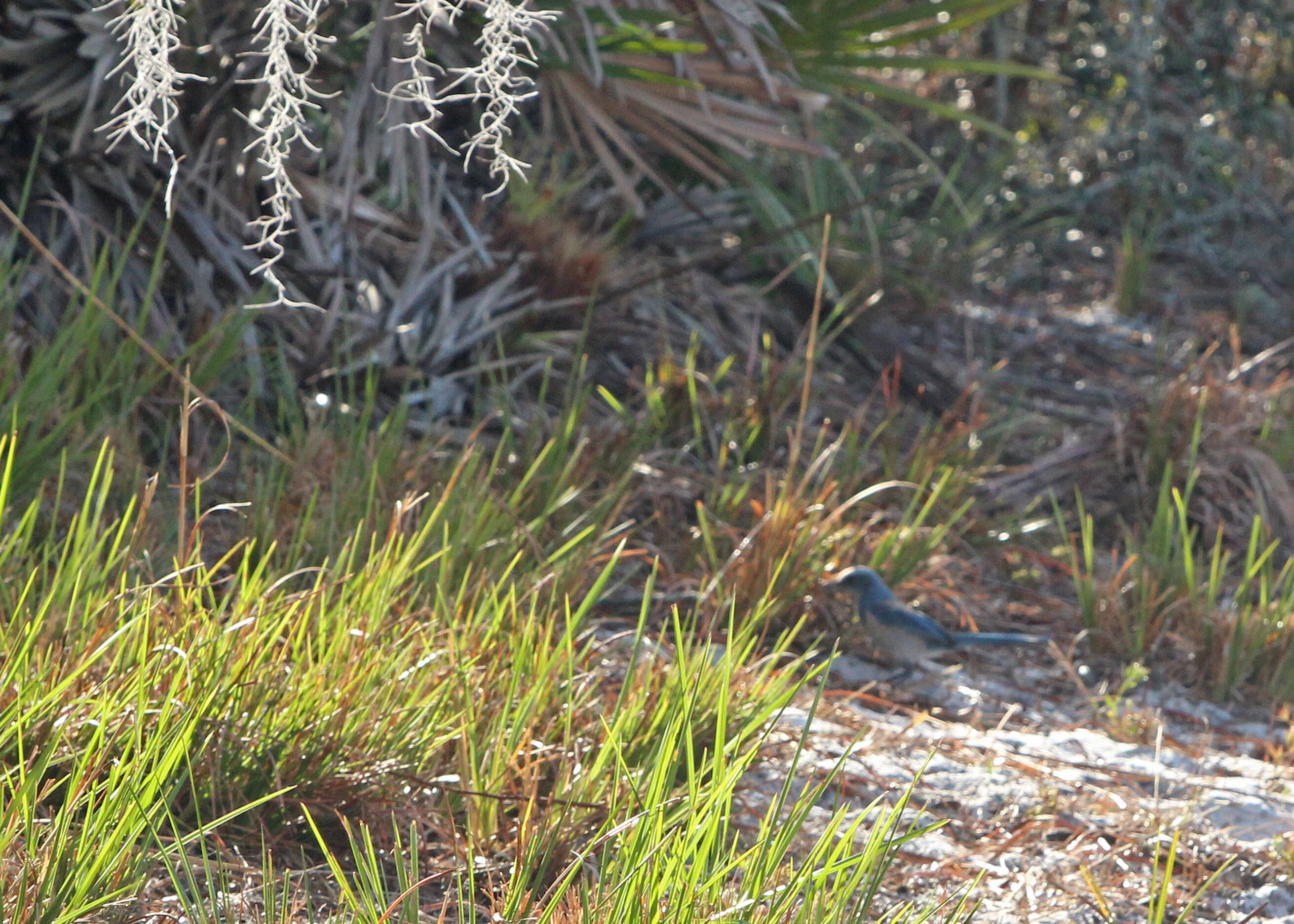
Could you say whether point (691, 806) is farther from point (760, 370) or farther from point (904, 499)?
point (760, 370)

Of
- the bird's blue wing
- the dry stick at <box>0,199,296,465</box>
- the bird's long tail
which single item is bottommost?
the bird's long tail

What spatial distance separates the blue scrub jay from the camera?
9.11 ft

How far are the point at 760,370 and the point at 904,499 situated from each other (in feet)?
3.07

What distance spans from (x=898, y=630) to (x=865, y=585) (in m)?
0.11

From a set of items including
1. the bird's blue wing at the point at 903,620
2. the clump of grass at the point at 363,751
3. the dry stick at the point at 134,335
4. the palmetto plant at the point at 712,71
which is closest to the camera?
the clump of grass at the point at 363,751

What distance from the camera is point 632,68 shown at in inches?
139

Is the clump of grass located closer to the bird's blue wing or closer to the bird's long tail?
the bird's blue wing

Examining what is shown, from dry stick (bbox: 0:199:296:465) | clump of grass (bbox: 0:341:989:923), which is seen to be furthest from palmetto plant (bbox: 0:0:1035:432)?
clump of grass (bbox: 0:341:989:923)

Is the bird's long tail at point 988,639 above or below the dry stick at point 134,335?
below

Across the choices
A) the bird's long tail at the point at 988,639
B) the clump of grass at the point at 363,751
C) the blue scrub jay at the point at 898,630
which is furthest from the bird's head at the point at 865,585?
the clump of grass at the point at 363,751

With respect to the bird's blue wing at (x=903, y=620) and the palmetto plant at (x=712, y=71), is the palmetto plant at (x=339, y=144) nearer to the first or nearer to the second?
the palmetto plant at (x=712, y=71)

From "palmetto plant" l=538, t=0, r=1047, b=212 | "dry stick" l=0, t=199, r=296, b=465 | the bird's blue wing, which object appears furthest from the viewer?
"palmetto plant" l=538, t=0, r=1047, b=212

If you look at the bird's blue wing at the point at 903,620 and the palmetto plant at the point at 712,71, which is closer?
the bird's blue wing at the point at 903,620

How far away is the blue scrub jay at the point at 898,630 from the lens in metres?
2.78
